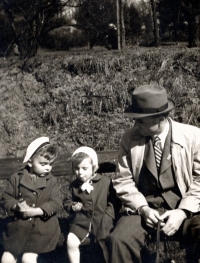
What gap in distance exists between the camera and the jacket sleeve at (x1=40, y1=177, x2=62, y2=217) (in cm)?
347

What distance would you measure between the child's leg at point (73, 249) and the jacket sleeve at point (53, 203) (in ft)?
0.79

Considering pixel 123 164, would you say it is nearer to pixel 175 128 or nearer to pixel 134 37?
pixel 175 128

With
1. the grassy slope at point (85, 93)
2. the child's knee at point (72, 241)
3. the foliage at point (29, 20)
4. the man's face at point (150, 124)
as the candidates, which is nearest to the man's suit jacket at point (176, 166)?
the man's face at point (150, 124)

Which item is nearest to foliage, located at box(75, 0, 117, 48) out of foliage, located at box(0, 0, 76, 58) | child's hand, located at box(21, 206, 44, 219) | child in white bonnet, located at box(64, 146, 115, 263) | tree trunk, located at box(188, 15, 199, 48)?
foliage, located at box(0, 0, 76, 58)

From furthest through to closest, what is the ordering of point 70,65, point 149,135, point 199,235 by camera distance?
point 70,65 → point 149,135 → point 199,235

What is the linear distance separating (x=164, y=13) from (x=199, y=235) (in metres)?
11.2

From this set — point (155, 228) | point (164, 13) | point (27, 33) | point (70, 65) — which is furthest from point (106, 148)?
point (164, 13)

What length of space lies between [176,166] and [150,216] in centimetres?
43

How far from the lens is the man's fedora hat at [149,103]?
3.32 metres

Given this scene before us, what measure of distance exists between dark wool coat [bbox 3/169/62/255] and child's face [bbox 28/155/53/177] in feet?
0.19

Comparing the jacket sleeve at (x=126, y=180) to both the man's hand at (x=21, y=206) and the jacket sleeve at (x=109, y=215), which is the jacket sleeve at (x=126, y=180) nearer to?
the jacket sleeve at (x=109, y=215)

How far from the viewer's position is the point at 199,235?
321 centimetres

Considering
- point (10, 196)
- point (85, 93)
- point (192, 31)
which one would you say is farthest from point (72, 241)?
point (192, 31)

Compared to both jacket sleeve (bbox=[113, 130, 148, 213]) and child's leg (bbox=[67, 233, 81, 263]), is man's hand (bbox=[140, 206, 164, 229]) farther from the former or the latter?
child's leg (bbox=[67, 233, 81, 263])
